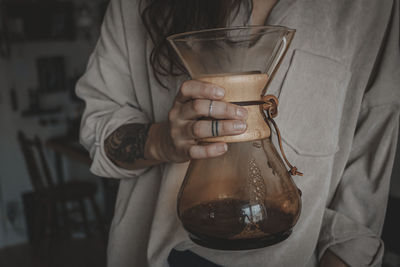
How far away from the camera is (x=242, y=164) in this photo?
1.70ft

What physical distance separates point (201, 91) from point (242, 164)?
0.11m

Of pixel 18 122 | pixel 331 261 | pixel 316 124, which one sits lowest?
pixel 18 122

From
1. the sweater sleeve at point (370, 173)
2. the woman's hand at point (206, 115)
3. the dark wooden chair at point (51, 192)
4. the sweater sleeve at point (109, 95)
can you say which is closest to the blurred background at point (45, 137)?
the dark wooden chair at point (51, 192)

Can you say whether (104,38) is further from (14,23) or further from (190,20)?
(14,23)

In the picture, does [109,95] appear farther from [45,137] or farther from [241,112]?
[45,137]

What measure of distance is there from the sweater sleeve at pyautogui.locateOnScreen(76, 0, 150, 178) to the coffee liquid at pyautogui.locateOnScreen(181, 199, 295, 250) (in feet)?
1.21

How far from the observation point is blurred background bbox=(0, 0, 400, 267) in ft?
11.1

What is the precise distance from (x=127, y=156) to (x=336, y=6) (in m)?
0.50

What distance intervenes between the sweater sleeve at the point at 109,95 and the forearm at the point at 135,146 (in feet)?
0.06

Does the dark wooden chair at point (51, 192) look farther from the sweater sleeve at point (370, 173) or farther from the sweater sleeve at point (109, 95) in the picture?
the sweater sleeve at point (370, 173)

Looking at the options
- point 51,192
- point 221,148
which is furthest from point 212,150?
point 51,192

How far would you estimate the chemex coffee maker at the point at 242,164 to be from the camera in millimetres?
506

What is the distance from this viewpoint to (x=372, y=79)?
0.80 metres

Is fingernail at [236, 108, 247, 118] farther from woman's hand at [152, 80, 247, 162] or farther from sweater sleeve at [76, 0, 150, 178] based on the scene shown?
sweater sleeve at [76, 0, 150, 178]
